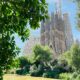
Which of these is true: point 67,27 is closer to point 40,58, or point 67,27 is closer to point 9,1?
point 40,58

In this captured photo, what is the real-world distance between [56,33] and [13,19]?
16156 centimetres

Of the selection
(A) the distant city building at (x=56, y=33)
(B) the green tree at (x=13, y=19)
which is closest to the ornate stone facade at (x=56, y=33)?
(A) the distant city building at (x=56, y=33)

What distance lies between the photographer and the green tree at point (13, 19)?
7152mm

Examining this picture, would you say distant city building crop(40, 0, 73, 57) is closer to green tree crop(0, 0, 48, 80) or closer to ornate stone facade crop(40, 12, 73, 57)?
ornate stone facade crop(40, 12, 73, 57)

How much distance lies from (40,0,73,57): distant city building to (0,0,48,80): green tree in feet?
505

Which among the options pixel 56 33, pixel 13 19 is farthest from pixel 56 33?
pixel 13 19

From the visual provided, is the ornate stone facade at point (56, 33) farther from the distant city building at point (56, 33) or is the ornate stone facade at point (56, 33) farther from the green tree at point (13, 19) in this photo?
the green tree at point (13, 19)

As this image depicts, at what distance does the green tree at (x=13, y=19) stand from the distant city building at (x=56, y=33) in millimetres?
153993

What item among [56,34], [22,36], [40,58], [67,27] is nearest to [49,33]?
[56,34]

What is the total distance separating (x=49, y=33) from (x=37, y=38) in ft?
46.4

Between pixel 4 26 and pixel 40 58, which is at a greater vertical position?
pixel 4 26

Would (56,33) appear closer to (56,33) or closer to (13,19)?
(56,33)

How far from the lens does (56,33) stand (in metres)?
168

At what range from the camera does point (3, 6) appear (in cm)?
709
